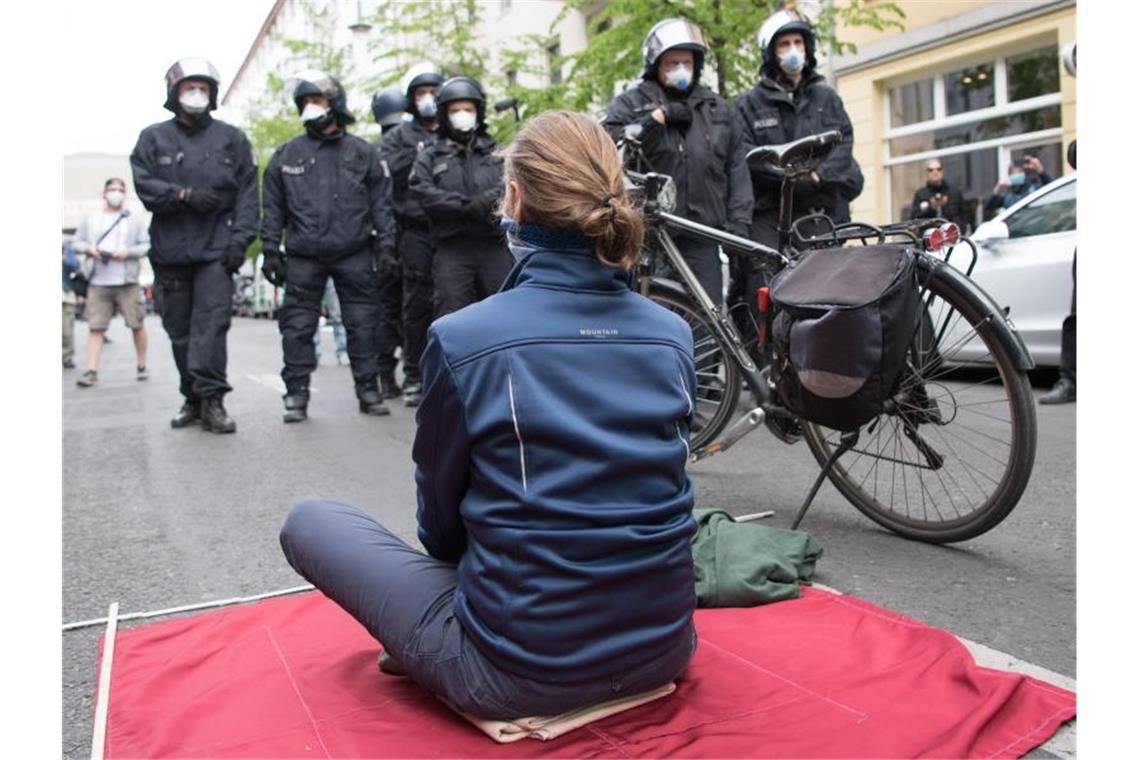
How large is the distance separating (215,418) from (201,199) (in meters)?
1.44

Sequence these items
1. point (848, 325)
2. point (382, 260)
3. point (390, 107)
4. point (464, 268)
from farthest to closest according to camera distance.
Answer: point (390, 107)
point (382, 260)
point (464, 268)
point (848, 325)

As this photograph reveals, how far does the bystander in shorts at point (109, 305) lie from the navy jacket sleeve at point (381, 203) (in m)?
5.03

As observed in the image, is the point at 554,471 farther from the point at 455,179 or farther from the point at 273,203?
the point at 273,203

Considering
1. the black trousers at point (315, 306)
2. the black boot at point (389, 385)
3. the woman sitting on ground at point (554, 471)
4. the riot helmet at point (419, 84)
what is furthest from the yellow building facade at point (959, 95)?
the woman sitting on ground at point (554, 471)

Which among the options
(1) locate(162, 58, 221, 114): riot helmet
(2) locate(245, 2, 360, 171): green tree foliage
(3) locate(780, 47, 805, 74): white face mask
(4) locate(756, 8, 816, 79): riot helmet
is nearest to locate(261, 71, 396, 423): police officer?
(1) locate(162, 58, 221, 114): riot helmet

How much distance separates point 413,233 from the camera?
9.04 metres

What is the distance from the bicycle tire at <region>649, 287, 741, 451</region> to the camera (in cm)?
507

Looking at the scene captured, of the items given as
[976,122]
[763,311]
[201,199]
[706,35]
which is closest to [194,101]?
[201,199]

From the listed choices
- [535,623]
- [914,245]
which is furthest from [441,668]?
[914,245]

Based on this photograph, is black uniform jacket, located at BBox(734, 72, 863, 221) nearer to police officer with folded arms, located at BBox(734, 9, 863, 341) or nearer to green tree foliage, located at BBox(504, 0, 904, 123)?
police officer with folded arms, located at BBox(734, 9, 863, 341)

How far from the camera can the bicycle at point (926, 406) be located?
152 inches

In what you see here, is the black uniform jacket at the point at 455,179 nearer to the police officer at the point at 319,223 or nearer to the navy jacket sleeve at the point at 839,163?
the police officer at the point at 319,223
